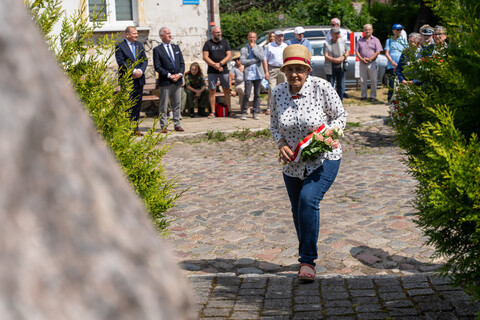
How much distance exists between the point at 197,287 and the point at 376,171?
17.9ft

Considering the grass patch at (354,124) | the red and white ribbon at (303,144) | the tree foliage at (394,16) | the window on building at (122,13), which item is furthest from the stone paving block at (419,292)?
the tree foliage at (394,16)

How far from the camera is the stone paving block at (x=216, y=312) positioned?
4.94 metres

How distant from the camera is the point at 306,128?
5.61 meters

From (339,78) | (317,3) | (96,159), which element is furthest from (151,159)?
(317,3)

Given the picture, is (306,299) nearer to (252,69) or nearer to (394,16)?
(252,69)

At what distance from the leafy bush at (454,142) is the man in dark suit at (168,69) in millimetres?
10409

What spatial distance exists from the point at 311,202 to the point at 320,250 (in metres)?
1.20

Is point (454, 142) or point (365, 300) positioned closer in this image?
point (454, 142)

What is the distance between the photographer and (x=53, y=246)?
0.95 metres

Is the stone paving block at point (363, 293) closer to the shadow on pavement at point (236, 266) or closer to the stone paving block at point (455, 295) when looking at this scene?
the stone paving block at point (455, 295)

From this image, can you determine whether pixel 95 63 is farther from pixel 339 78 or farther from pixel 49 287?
pixel 339 78

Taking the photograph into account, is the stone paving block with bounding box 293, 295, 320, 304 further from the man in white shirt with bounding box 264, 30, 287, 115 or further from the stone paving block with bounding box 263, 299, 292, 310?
the man in white shirt with bounding box 264, 30, 287, 115

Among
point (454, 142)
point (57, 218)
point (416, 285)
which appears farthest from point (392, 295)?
point (57, 218)

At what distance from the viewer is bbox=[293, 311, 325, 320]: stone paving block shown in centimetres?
484
